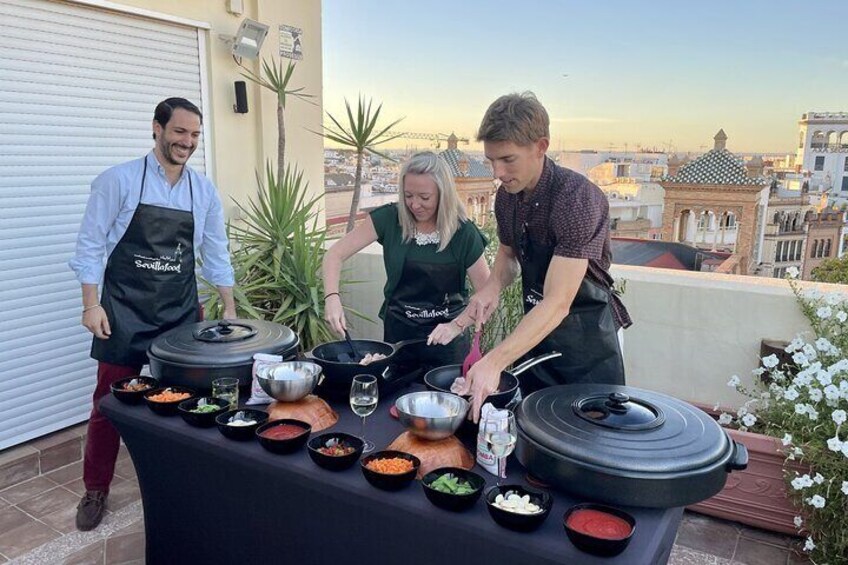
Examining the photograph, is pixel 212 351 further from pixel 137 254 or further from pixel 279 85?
pixel 279 85

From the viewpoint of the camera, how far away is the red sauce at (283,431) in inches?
63.6

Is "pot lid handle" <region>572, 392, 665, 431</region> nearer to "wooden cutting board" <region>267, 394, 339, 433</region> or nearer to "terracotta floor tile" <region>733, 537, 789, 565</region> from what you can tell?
"wooden cutting board" <region>267, 394, 339, 433</region>

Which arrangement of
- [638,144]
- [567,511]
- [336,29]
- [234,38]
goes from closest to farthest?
1. [567,511]
2. [234,38]
3. [336,29]
4. [638,144]

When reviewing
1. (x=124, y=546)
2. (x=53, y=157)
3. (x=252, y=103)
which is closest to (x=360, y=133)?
(x=252, y=103)

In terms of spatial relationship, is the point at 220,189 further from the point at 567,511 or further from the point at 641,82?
the point at 641,82

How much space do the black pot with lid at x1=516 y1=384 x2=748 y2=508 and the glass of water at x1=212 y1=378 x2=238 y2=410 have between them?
2.83 ft

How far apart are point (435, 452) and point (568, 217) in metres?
0.74

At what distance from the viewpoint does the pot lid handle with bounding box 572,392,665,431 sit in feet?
4.40

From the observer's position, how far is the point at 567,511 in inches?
48.1

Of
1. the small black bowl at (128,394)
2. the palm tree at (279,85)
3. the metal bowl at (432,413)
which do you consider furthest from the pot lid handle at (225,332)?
the palm tree at (279,85)

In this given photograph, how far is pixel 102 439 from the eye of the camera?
253 centimetres

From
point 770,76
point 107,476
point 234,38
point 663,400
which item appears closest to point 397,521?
point 663,400

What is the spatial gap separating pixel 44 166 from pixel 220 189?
129cm

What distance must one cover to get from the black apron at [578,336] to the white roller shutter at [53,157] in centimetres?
289
